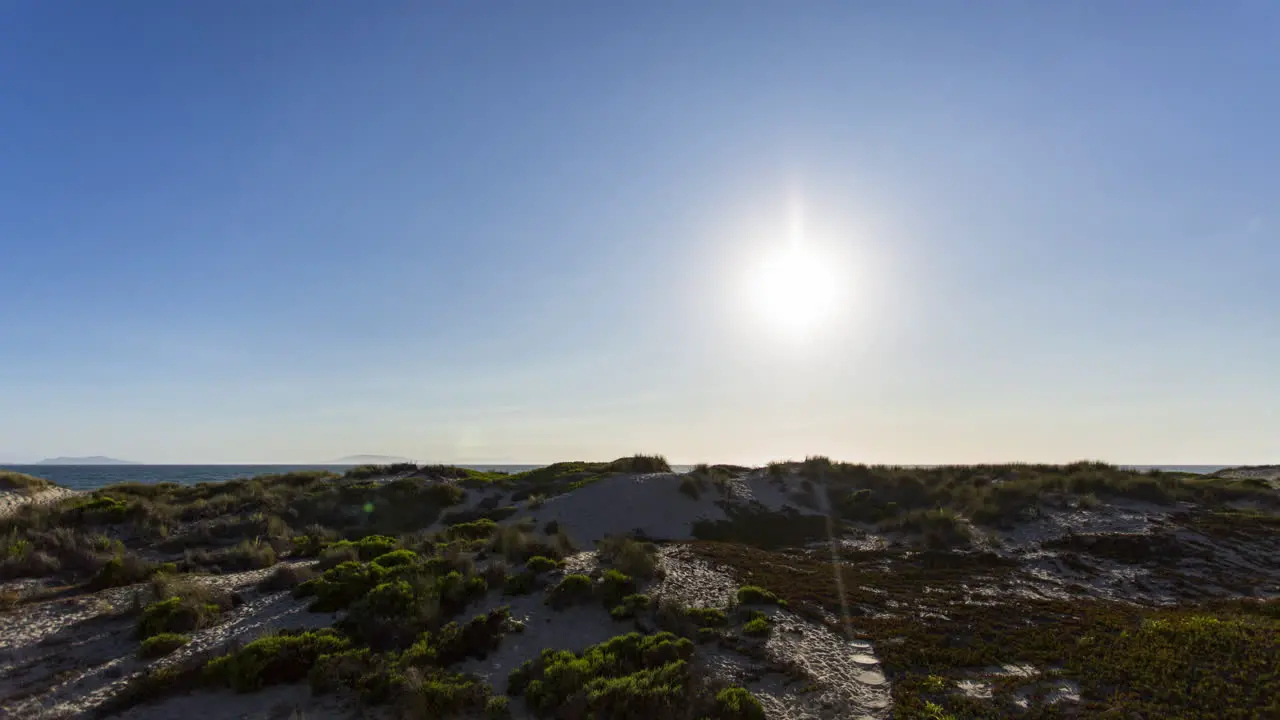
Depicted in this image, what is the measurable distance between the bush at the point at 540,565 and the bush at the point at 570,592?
1333mm

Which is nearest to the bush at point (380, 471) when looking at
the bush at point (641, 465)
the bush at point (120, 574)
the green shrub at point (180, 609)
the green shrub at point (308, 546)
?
the bush at point (641, 465)

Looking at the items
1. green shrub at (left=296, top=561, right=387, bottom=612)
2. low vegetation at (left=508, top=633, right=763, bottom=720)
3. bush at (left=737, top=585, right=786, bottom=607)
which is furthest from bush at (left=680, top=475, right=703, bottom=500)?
low vegetation at (left=508, top=633, right=763, bottom=720)

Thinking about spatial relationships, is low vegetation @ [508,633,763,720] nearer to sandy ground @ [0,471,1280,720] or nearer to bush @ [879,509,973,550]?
sandy ground @ [0,471,1280,720]

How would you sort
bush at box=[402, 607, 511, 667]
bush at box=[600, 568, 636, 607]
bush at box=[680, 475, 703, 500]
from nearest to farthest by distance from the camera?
1. bush at box=[402, 607, 511, 667]
2. bush at box=[600, 568, 636, 607]
3. bush at box=[680, 475, 703, 500]

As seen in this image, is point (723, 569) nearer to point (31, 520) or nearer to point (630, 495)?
point (630, 495)

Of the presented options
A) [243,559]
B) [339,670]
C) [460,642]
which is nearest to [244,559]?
[243,559]

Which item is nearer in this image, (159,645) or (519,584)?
(159,645)

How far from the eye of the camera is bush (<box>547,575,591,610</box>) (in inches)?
591

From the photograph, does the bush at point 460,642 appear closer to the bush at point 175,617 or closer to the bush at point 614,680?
the bush at point 614,680

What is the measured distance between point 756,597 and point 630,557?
4.11m

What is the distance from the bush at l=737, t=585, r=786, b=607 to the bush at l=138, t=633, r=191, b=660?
12.7 meters

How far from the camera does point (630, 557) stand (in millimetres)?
18078

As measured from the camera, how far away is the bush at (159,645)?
12.0 m

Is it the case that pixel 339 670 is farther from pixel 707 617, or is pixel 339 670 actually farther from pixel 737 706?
pixel 707 617
